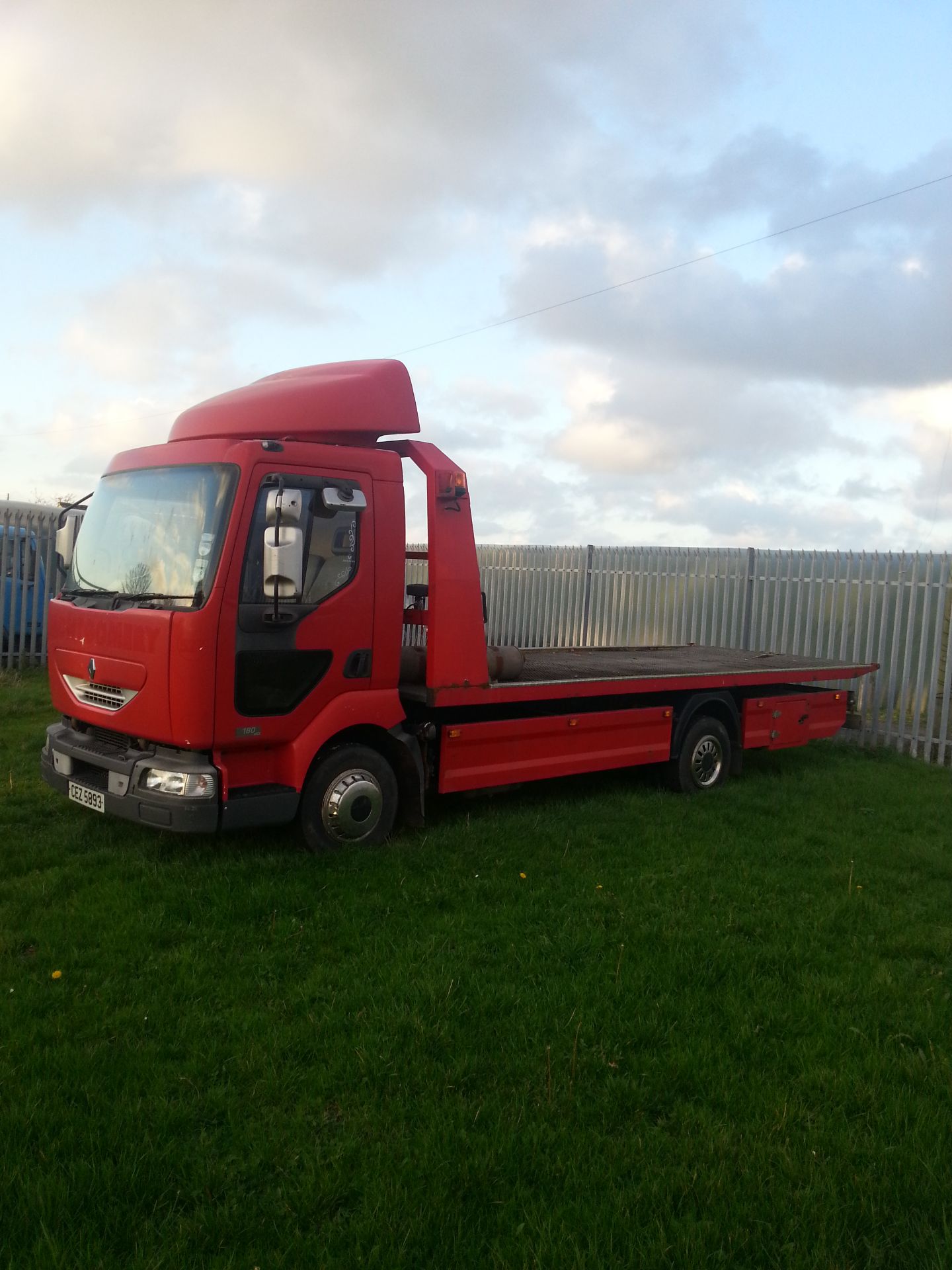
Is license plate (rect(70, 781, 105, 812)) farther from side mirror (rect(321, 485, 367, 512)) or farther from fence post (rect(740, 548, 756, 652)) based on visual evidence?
fence post (rect(740, 548, 756, 652))

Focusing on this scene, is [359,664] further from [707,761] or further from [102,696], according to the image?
[707,761]

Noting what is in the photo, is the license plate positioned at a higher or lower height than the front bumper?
lower

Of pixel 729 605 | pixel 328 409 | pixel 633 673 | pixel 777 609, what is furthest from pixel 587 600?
pixel 328 409

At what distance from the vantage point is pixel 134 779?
5301mm

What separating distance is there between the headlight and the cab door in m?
0.21

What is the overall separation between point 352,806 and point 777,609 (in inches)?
328

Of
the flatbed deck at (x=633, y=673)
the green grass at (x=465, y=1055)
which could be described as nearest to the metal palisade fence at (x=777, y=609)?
the flatbed deck at (x=633, y=673)

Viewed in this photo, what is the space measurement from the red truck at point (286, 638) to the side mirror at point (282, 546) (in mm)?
12

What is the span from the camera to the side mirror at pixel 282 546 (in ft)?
16.6

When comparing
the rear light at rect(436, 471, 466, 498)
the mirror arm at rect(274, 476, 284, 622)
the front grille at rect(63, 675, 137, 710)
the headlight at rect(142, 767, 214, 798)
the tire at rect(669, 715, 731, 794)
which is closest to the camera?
the mirror arm at rect(274, 476, 284, 622)

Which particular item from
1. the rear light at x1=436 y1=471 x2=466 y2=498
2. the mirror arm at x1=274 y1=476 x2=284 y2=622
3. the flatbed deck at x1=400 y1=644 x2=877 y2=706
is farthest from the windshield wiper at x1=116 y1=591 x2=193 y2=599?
the rear light at x1=436 y1=471 x2=466 y2=498

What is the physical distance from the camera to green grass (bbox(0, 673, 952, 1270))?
8.90 feet

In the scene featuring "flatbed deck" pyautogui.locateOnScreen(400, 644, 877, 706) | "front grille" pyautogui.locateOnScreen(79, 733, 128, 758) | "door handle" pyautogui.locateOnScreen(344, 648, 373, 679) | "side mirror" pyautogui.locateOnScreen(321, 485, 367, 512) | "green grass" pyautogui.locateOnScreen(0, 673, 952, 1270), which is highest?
"side mirror" pyautogui.locateOnScreen(321, 485, 367, 512)

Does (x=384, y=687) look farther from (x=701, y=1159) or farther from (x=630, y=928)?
(x=701, y=1159)
